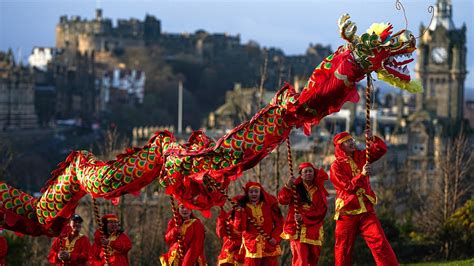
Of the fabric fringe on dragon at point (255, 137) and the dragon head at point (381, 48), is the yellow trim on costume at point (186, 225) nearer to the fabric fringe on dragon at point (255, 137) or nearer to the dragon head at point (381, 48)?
the fabric fringe on dragon at point (255, 137)

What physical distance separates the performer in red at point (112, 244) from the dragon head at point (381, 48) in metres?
4.67

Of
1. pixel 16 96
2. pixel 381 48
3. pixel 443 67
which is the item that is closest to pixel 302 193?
pixel 381 48

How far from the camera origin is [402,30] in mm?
18234

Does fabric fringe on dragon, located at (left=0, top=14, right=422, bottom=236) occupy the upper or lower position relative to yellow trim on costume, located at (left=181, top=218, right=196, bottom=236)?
upper

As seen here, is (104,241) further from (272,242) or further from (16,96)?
(16,96)

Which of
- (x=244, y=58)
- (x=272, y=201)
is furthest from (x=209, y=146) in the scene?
(x=244, y=58)

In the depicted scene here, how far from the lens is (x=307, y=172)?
20.2 meters

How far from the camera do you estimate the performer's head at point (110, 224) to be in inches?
845

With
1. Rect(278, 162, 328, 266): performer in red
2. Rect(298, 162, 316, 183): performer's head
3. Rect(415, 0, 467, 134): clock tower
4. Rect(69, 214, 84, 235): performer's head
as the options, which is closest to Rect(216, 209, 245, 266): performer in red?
Rect(278, 162, 328, 266): performer in red

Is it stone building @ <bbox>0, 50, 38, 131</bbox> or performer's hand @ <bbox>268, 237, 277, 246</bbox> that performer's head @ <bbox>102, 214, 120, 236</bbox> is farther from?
stone building @ <bbox>0, 50, 38, 131</bbox>

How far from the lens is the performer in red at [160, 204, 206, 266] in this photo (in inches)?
829

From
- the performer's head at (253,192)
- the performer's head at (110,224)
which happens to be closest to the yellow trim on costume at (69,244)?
the performer's head at (110,224)

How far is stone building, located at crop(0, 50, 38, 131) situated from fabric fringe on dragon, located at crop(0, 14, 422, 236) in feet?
336

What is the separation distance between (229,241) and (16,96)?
110 meters
